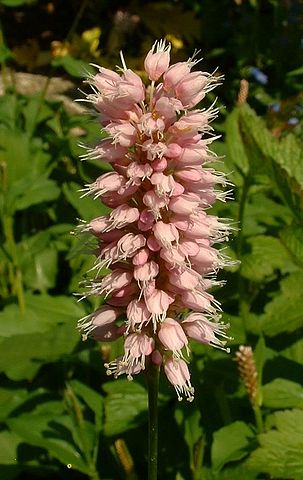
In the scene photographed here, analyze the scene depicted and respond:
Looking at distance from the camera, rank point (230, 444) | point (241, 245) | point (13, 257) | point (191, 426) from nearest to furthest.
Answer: point (230, 444) < point (191, 426) < point (241, 245) < point (13, 257)

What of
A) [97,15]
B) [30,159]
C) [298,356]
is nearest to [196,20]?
[97,15]

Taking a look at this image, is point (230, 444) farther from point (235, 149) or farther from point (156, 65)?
point (156, 65)

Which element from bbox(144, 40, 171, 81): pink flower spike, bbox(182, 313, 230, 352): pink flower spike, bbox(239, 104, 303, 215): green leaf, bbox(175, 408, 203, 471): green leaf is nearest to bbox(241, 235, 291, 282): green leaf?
bbox(239, 104, 303, 215): green leaf

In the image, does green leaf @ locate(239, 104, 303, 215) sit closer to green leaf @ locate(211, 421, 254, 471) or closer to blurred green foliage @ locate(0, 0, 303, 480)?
blurred green foliage @ locate(0, 0, 303, 480)

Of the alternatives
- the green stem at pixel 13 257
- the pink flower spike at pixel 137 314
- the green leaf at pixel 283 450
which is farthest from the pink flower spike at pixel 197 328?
the green stem at pixel 13 257

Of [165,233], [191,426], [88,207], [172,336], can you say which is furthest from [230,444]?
[88,207]

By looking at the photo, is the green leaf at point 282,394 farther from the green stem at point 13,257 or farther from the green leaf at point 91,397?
the green stem at point 13,257
